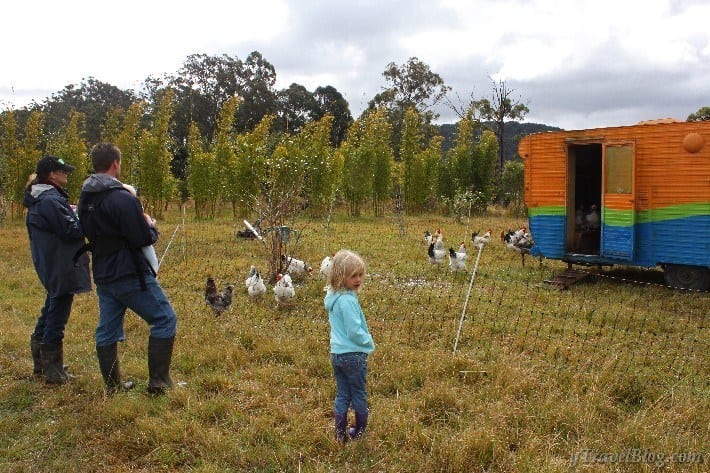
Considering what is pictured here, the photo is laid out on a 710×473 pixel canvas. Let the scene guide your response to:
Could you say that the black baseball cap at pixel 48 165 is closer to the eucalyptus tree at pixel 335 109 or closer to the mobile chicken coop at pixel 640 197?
the mobile chicken coop at pixel 640 197

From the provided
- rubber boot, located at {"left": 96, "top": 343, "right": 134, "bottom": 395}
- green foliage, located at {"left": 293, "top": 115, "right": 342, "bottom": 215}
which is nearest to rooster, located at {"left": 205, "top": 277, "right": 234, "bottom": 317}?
rubber boot, located at {"left": 96, "top": 343, "right": 134, "bottom": 395}

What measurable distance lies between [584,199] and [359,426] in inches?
340

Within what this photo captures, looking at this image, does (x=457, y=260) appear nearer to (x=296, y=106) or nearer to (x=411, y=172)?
(x=411, y=172)

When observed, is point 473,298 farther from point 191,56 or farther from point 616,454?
point 191,56

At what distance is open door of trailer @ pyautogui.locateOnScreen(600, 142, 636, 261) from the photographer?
7.50 metres

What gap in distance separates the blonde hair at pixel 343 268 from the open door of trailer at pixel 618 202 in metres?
5.97

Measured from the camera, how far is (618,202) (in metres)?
7.63

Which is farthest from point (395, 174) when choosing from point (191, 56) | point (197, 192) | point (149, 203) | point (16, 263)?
point (191, 56)

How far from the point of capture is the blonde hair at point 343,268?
287 centimetres

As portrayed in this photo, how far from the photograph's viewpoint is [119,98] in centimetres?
4009

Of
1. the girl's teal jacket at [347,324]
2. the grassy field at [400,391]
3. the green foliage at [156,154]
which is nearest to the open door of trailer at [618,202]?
the grassy field at [400,391]

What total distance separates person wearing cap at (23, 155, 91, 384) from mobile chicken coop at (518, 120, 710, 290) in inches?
268

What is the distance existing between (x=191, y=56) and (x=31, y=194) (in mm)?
33104

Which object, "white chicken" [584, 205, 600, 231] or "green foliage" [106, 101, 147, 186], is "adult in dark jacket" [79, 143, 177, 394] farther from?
"green foliage" [106, 101, 147, 186]
